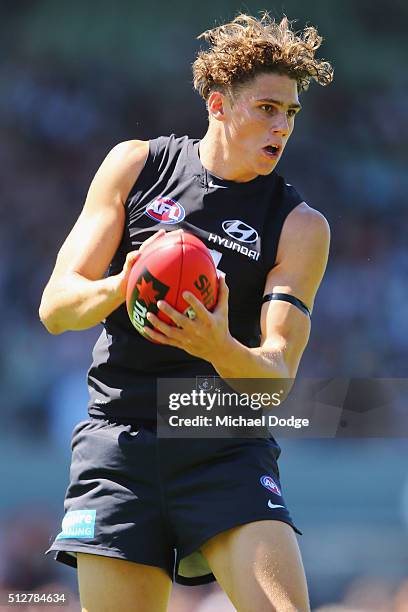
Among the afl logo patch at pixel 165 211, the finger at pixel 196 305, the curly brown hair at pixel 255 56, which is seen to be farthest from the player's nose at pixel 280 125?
the finger at pixel 196 305

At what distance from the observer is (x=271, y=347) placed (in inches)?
128

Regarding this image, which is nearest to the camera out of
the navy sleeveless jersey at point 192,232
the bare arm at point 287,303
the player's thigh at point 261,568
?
the player's thigh at point 261,568

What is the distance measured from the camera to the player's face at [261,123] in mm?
3590

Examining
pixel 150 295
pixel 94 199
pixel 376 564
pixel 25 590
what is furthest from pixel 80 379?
pixel 150 295

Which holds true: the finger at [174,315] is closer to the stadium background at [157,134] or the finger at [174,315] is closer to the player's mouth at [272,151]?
the player's mouth at [272,151]

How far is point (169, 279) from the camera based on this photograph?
112 inches

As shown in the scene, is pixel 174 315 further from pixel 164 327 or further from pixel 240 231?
pixel 240 231

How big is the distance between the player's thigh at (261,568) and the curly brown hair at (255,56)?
1680 millimetres

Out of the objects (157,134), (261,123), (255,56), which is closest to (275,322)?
(261,123)

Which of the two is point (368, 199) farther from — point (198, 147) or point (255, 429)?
point (255, 429)

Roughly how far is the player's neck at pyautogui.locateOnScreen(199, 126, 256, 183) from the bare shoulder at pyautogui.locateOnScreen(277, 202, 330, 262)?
0.25 m

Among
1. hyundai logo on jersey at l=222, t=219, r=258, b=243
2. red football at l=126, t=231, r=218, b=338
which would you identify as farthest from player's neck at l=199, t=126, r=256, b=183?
red football at l=126, t=231, r=218, b=338

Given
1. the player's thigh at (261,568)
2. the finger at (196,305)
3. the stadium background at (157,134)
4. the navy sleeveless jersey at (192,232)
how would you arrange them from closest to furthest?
the finger at (196,305)
the player's thigh at (261,568)
the navy sleeveless jersey at (192,232)
the stadium background at (157,134)

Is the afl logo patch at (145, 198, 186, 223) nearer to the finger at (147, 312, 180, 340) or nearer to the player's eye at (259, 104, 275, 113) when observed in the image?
the player's eye at (259, 104, 275, 113)
